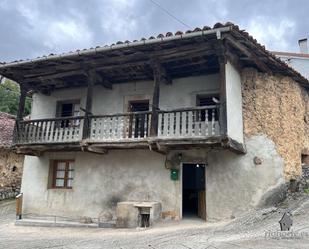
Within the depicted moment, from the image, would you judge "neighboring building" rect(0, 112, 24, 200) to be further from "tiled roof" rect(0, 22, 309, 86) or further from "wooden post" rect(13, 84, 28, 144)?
"tiled roof" rect(0, 22, 309, 86)

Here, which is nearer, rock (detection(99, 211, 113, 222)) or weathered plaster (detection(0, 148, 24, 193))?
rock (detection(99, 211, 113, 222))

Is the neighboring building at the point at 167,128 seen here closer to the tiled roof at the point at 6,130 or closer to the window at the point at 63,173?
the window at the point at 63,173

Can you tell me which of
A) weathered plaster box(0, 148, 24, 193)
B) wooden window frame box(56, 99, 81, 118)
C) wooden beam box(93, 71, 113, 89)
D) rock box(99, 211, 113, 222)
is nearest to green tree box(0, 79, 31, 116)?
weathered plaster box(0, 148, 24, 193)

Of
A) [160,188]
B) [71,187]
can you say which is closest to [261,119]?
[160,188]

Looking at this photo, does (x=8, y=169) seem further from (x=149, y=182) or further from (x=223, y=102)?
(x=223, y=102)

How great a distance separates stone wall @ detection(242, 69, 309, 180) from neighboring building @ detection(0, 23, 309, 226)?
3 centimetres

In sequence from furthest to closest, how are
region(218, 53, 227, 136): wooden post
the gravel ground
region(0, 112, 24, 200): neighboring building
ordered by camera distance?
1. region(0, 112, 24, 200): neighboring building
2. region(218, 53, 227, 136): wooden post
3. the gravel ground

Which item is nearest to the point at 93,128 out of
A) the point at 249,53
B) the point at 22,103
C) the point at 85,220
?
the point at 22,103

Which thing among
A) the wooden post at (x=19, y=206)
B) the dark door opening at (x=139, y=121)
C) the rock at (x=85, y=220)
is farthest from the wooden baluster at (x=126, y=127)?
the wooden post at (x=19, y=206)

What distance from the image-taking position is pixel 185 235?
306 inches

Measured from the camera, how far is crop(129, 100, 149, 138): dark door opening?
996cm

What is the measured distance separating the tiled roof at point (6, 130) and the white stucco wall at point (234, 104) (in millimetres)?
11806

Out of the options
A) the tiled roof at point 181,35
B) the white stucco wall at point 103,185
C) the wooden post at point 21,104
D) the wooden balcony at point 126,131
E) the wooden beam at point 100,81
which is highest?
the tiled roof at point 181,35

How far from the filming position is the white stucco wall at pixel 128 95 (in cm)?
1055
